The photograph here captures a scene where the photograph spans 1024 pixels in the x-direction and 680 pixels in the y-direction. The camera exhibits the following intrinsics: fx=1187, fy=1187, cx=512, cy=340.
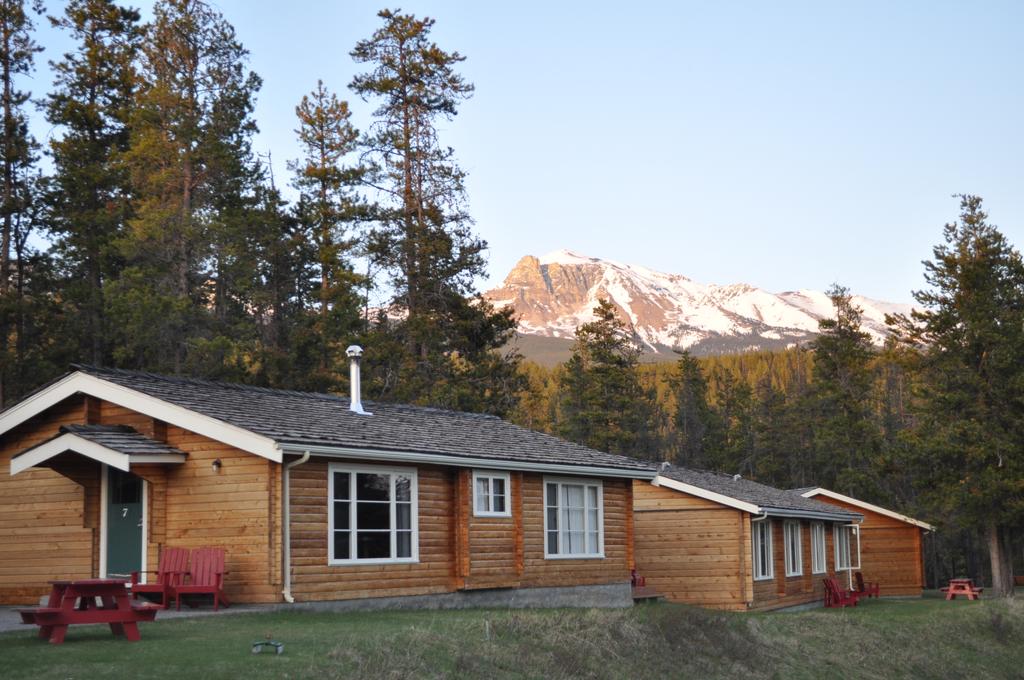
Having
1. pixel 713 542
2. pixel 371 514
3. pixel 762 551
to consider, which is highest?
pixel 371 514

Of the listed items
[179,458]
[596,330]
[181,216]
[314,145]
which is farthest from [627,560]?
[596,330]

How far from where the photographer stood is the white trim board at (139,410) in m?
17.0

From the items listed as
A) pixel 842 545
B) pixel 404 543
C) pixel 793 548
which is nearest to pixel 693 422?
pixel 842 545

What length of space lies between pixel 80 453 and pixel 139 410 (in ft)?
3.96

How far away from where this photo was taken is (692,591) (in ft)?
91.4

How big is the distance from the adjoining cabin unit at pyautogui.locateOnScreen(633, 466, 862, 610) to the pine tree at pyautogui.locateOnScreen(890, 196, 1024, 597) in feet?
→ 36.4

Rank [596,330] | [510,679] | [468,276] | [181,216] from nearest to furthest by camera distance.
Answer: [510,679] → [181,216] → [468,276] → [596,330]

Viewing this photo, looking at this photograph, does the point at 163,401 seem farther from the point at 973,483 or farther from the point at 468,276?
the point at 973,483

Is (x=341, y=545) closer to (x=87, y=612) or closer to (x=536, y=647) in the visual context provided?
(x=536, y=647)

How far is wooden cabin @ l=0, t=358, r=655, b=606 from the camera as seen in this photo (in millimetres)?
17484

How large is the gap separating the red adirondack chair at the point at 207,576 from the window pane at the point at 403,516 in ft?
9.83

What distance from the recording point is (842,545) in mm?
36906

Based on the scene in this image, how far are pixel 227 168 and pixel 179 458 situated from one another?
21.9 meters

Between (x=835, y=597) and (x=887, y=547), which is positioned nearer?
(x=835, y=597)
